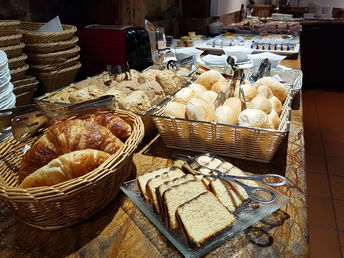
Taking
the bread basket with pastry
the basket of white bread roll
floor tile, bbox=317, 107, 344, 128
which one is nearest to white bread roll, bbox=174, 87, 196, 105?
the basket of white bread roll

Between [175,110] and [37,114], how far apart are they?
45 cm

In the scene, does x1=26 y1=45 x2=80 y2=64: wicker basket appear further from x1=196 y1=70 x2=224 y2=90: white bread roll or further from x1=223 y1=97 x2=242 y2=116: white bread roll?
x1=223 y1=97 x2=242 y2=116: white bread roll

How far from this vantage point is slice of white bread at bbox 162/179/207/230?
0.61m

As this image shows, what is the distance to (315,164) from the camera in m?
2.66

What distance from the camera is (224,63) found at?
5.88 ft

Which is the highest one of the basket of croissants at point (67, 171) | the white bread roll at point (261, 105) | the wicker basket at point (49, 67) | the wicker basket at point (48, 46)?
the wicker basket at point (48, 46)

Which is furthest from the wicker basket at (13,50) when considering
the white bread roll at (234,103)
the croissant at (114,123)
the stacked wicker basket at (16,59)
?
the white bread roll at (234,103)

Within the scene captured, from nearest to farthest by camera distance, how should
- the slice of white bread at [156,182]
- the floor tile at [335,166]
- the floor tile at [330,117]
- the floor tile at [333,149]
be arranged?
1. the slice of white bread at [156,182]
2. the floor tile at [335,166]
3. the floor tile at [333,149]
4. the floor tile at [330,117]

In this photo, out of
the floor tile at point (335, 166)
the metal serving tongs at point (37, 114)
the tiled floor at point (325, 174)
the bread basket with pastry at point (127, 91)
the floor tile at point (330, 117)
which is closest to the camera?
the metal serving tongs at point (37, 114)

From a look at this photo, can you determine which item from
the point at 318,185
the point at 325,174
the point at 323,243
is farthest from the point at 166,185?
the point at 325,174

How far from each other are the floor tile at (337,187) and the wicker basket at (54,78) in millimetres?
2268

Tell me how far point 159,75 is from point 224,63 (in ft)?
2.26

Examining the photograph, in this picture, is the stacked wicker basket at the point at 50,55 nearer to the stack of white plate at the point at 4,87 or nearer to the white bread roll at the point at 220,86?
the stack of white plate at the point at 4,87

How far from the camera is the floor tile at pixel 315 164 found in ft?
8.41
